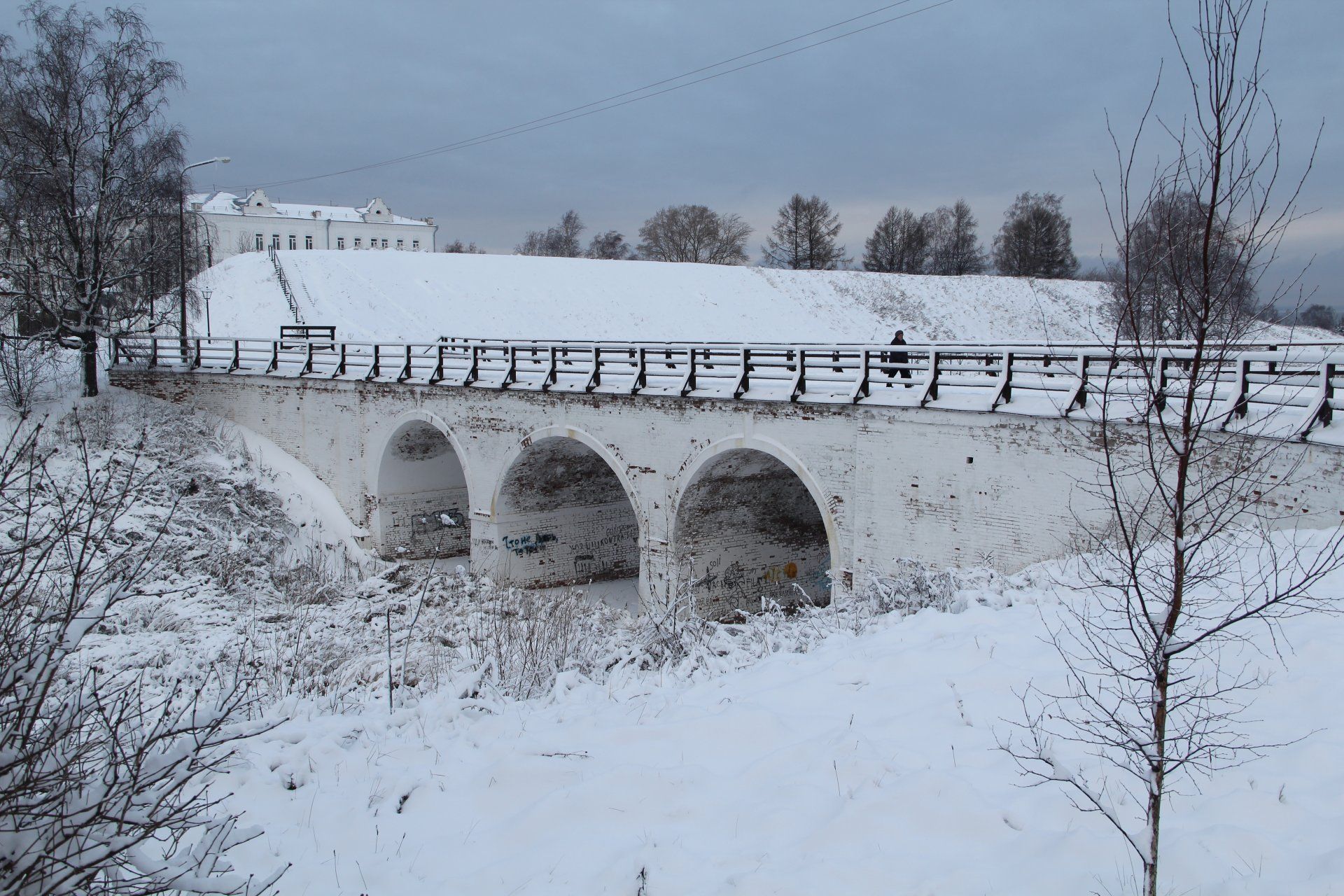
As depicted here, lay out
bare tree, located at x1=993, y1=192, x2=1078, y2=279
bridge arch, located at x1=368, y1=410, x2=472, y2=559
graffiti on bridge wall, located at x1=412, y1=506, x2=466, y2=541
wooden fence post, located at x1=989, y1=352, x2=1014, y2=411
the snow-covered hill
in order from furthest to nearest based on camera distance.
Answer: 1. bare tree, located at x1=993, y1=192, x2=1078, y2=279
2. the snow-covered hill
3. graffiti on bridge wall, located at x1=412, y1=506, x2=466, y2=541
4. bridge arch, located at x1=368, y1=410, x2=472, y2=559
5. wooden fence post, located at x1=989, y1=352, x2=1014, y2=411

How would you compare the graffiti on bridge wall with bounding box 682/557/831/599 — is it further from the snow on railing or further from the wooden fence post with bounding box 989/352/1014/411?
the wooden fence post with bounding box 989/352/1014/411

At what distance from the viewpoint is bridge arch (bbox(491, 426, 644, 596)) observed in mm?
17266

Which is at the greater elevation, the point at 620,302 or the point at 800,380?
the point at 620,302

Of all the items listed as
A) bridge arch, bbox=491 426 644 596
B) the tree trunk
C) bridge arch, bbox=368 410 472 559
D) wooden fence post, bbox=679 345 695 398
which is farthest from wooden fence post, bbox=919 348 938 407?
the tree trunk

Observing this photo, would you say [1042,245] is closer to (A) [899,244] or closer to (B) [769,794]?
(A) [899,244]

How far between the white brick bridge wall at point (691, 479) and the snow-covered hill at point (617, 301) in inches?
586

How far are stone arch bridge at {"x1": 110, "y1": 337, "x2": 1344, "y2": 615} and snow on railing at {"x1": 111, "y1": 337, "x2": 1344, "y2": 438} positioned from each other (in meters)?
0.05

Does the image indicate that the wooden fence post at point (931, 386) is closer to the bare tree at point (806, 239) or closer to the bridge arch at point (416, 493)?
the bridge arch at point (416, 493)

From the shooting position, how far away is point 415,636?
452 inches

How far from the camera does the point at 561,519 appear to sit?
60.7ft

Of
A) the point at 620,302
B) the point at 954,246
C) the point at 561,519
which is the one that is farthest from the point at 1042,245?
the point at 561,519

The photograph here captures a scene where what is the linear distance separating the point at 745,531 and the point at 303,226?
63447mm

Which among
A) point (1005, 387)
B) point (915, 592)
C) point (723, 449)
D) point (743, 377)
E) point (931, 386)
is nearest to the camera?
point (915, 592)

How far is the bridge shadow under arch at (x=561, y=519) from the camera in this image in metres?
17.4
